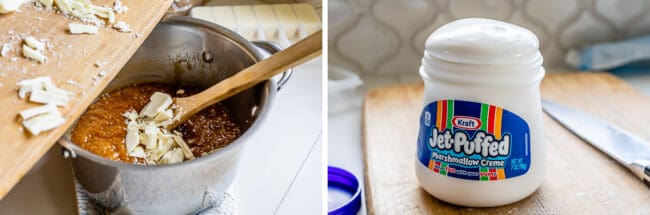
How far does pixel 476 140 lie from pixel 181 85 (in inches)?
9.9

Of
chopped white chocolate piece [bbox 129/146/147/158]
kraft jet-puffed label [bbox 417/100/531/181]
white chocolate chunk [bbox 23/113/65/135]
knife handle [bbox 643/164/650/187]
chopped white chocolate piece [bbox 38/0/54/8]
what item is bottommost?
knife handle [bbox 643/164/650/187]

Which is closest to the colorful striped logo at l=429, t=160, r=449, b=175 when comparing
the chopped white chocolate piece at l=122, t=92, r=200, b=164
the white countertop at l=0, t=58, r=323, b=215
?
the white countertop at l=0, t=58, r=323, b=215

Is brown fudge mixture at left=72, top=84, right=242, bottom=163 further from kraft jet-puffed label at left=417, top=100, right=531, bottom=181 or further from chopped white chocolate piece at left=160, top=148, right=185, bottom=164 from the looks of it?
kraft jet-puffed label at left=417, top=100, right=531, bottom=181

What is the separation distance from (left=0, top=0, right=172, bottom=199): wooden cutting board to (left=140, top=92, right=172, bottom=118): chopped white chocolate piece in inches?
2.2

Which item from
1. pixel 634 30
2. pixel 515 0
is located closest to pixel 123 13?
pixel 515 0

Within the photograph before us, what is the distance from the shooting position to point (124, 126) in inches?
22.6

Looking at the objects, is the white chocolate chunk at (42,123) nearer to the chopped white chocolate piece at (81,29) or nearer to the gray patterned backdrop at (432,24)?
the chopped white chocolate piece at (81,29)

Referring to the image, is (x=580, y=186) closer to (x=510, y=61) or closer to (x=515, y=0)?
(x=510, y=61)

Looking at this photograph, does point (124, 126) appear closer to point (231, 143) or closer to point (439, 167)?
point (231, 143)

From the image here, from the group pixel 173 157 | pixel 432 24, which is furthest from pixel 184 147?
pixel 432 24

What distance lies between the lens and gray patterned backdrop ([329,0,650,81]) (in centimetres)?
99

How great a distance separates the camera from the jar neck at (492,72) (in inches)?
23.8

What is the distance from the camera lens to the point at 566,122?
2.79 feet

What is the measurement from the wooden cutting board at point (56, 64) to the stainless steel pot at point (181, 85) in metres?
0.03
